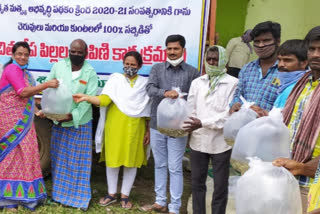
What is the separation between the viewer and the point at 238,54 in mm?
6410

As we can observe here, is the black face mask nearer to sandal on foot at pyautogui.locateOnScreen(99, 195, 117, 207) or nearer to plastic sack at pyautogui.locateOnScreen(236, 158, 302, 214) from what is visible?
sandal on foot at pyautogui.locateOnScreen(99, 195, 117, 207)

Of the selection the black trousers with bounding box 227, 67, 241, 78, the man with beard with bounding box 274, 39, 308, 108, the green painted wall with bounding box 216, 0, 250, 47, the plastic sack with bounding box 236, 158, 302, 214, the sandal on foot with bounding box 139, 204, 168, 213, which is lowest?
the sandal on foot with bounding box 139, 204, 168, 213

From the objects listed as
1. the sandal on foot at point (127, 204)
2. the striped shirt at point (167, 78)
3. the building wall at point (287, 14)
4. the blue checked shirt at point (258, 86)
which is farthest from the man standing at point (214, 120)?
the building wall at point (287, 14)

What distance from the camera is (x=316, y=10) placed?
668 cm

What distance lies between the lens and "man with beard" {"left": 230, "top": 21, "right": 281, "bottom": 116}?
304 centimetres

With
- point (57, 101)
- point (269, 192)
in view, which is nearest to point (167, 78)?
point (57, 101)

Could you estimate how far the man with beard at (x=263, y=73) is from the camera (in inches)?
120

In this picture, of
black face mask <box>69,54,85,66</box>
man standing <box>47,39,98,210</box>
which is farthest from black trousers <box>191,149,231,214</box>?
black face mask <box>69,54,85,66</box>

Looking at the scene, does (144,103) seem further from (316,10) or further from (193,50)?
(316,10)

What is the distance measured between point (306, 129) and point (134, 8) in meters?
2.98

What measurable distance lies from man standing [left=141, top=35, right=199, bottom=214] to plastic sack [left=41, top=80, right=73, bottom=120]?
2.61ft

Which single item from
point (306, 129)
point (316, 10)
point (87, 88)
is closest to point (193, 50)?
point (87, 88)

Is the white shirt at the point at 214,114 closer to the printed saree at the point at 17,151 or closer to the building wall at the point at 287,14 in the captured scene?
the printed saree at the point at 17,151

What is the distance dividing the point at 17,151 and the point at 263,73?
8.23 ft
